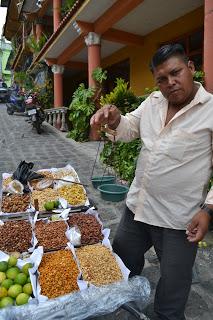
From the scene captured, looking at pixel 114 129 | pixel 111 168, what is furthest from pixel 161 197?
pixel 111 168

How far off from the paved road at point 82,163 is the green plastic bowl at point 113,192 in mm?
120

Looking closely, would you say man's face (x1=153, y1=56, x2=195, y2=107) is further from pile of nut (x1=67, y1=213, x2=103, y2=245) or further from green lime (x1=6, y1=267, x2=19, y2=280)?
green lime (x1=6, y1=267, x2=19, y2=280)

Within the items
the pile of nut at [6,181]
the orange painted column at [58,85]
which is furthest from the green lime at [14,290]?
the orange painted column at [58,85]

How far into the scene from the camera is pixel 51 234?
2.67 metres

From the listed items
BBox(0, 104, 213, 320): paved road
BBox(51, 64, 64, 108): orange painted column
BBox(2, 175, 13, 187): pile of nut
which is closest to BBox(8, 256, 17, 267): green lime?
BBox(0, 104, 213, 320): paved road

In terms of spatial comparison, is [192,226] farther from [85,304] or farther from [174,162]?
[85,304]

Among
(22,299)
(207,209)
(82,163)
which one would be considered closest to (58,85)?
(82,163)

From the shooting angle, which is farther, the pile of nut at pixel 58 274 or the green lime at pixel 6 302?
the pile of nut at pixel 58 274

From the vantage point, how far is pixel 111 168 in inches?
257

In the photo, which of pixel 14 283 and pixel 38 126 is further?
pixel 38 126

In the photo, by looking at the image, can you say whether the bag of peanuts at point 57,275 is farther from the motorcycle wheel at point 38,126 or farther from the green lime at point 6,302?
the motorcycle wheel at point 38,126

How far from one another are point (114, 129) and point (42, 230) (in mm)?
1215

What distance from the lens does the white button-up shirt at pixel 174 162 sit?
66.3 inches

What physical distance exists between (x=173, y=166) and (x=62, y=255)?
1187 mm
